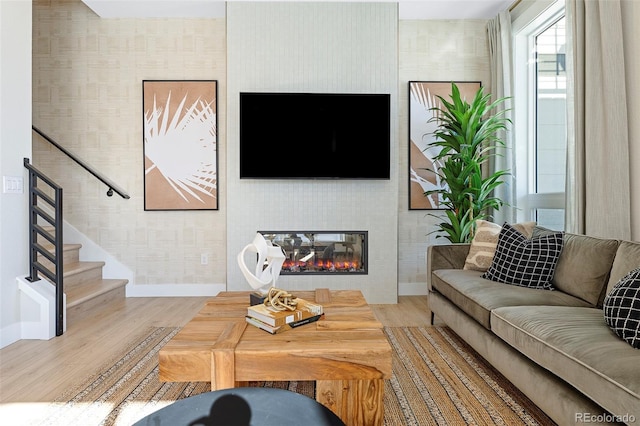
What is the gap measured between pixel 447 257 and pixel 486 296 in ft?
3.03

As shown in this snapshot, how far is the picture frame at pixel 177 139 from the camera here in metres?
4.24

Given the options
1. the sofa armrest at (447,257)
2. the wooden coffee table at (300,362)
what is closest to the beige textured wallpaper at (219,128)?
the sofa armrest at (447,257)

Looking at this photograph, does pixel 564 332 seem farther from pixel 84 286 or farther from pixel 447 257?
pixel 84 286

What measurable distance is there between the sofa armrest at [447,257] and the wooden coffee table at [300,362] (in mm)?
1689

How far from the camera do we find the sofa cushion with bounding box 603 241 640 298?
6.49ft

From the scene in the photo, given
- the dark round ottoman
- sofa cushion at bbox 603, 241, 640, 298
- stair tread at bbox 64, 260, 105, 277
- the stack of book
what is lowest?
the dark round ottoman

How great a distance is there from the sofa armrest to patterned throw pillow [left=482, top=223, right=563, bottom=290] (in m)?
0.50

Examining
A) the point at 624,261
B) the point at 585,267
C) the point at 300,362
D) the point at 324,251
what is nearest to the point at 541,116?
the point at 585,267

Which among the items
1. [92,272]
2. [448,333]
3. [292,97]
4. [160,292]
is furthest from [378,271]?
[92,272]

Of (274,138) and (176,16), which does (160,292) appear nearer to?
(274,138)

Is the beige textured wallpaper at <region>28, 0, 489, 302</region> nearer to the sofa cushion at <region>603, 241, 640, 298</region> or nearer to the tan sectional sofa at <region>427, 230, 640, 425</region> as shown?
the tan sectional sofa at <region>427, 230, 640, 425</region>

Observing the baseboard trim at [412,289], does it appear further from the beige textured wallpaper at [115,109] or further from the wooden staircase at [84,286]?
the wooden staircase at [84,286]

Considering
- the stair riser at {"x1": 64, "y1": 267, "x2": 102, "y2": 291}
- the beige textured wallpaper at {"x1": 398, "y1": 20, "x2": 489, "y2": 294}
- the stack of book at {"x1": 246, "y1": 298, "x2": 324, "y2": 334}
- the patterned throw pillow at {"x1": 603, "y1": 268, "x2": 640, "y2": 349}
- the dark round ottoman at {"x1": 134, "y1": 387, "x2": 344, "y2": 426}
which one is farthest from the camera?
the beige textured wallpaper at {"x1": 398, "y1": 20, "x2": 489, "y2": 294}

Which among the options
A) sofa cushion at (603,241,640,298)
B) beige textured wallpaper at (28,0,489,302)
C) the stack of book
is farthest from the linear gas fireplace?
sofa cushion at (603,241,640,298)
